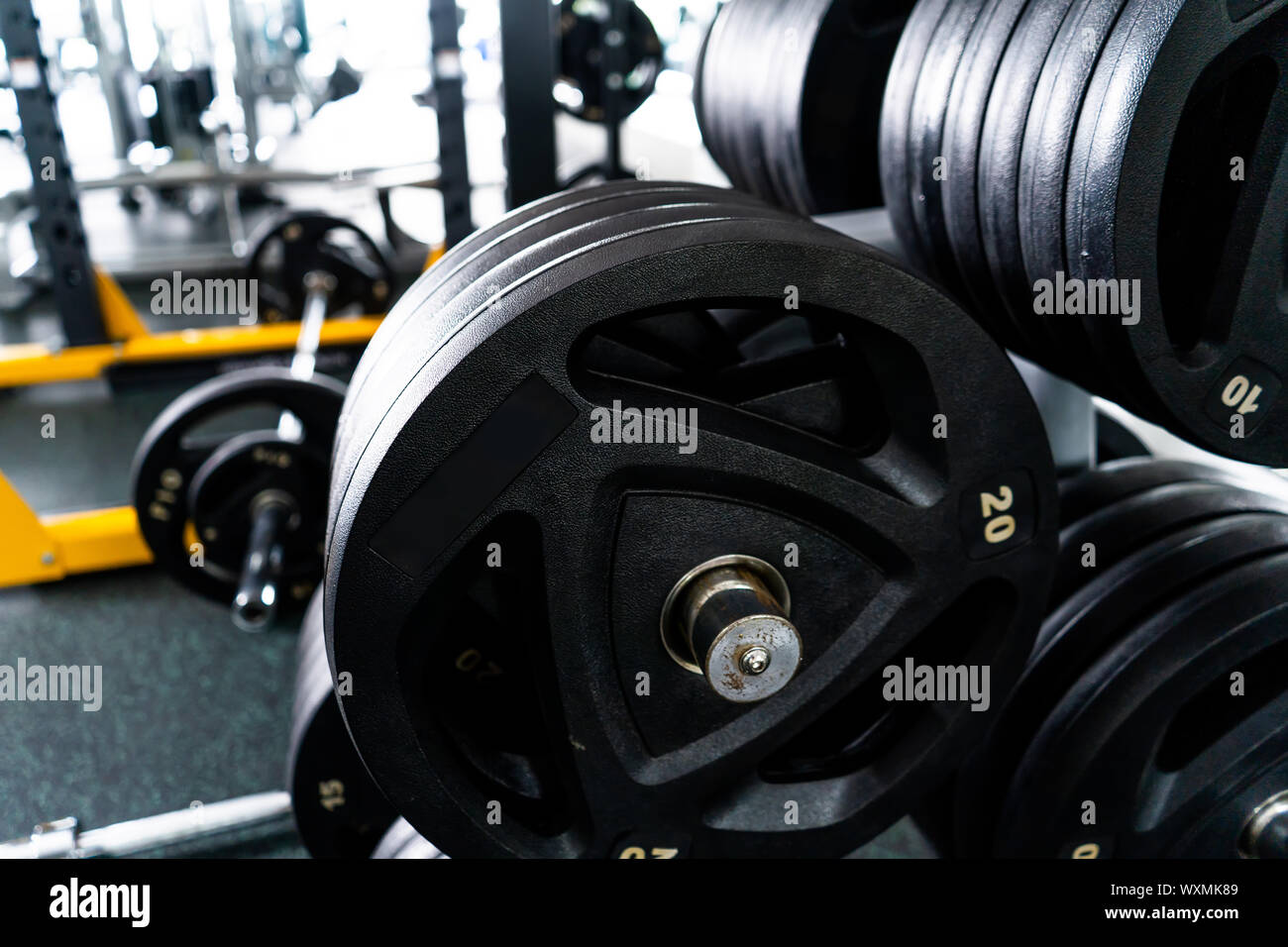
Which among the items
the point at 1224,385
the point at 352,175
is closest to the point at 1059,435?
the point at 1224,385

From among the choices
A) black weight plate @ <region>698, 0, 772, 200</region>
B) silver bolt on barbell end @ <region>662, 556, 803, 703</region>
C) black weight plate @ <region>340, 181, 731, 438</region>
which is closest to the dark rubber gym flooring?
silver bolt on barbell end @ <region>662, 556, 803, 703</region>

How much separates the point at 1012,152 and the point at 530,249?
34 centimetres

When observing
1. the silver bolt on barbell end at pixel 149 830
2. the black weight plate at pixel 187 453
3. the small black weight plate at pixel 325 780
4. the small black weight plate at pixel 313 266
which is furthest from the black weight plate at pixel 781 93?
the small black weight plate at pixel 313 266

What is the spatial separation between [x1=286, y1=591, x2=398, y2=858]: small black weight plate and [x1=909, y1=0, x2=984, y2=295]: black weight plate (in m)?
0.63

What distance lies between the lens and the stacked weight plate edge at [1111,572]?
781 millimetres

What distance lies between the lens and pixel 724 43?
155 centimetres

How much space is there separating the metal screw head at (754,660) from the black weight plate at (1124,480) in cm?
41

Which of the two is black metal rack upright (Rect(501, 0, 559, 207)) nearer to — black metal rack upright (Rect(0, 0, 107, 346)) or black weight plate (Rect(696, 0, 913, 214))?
black weight plate (Rect(696, 0, 913, 214))

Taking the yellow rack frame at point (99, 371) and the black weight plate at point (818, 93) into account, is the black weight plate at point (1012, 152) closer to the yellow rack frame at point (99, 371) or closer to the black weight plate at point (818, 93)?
the black weight plate at point (818, 93)

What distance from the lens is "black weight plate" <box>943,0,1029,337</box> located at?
724mm

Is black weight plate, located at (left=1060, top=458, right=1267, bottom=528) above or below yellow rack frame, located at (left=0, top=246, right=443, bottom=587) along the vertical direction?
above

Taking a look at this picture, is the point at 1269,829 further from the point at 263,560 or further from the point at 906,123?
the point at 263,560

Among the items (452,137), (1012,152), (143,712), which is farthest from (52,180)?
(1012,152)

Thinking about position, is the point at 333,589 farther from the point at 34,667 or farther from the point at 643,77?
the point at 643,77
